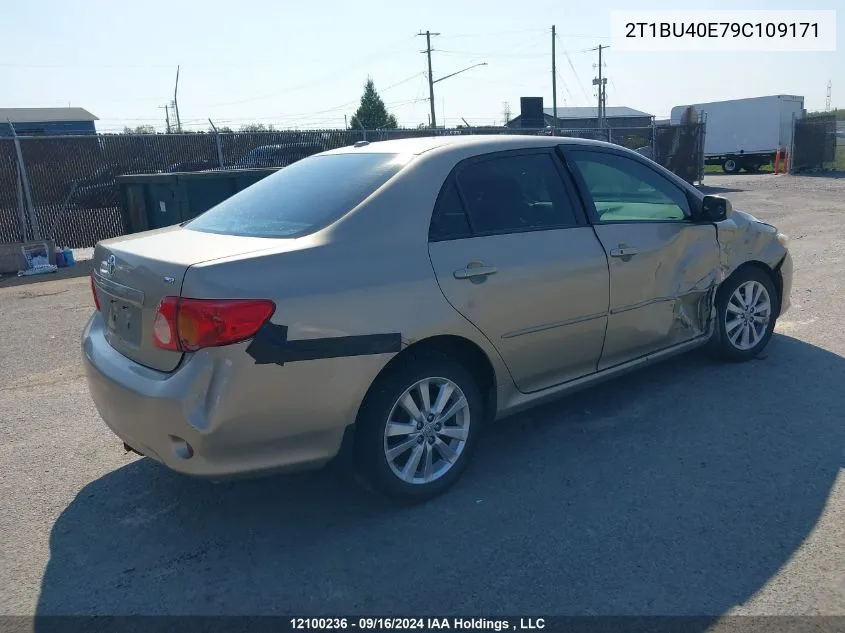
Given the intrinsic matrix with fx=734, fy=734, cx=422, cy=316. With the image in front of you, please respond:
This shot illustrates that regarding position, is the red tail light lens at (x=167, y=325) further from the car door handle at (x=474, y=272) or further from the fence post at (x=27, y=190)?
the fence post at (x=27, y=190)

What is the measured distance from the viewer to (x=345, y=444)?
10.6 ft

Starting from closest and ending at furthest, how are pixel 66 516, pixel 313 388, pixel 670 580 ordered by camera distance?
pixel 670 580
pixel 313 388
pixel 66 516

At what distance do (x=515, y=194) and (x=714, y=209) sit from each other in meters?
1.63

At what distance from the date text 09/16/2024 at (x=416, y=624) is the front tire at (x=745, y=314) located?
3.13 meters

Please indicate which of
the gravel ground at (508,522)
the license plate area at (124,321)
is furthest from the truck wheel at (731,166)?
the license plate area at (124,321)

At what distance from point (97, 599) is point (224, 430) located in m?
0.83

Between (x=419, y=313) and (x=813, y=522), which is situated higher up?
(x=419, y=313)

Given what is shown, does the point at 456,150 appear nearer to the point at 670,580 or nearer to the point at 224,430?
the point at 224,430

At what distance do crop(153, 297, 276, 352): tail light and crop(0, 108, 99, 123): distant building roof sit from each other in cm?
6042

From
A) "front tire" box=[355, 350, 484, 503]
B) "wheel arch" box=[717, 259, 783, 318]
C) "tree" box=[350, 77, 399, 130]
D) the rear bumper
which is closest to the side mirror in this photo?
"wheel arch" box=[717, 259, 783, 318]

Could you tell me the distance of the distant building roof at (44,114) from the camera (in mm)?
57500

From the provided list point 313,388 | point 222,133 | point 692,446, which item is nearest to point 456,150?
point 313,388

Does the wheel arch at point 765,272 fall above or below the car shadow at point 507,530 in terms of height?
above

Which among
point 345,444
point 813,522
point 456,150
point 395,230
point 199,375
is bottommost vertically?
point 813,522
